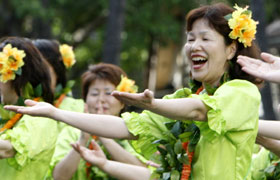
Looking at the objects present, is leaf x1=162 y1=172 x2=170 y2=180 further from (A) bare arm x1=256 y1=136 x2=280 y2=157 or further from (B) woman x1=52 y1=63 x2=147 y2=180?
(B) woman x1=52 y1=63 x2=147 y2=180

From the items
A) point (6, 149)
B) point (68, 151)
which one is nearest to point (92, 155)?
point (68, 151)

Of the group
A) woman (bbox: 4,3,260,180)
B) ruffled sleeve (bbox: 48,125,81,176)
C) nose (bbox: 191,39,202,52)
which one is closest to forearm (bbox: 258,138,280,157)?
woman (bbox: 4,3,260,180)

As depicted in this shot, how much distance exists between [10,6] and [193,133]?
11.5m

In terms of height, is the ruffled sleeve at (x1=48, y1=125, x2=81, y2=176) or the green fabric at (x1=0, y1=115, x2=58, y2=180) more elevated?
the green fabric at (x1=0, y1=115, x2=58, y2=180)

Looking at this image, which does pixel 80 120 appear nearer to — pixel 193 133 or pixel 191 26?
pixel 193 133

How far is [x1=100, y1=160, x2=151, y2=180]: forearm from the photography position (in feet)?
12.2

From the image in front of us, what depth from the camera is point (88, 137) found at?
13.1ft

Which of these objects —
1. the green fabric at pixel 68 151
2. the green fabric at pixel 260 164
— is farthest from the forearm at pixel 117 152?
the green fabric at pixel 260 164

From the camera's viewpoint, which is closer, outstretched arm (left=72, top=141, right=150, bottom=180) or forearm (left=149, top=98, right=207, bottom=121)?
forearm (left=149, top=98, right=207, bottom=121)

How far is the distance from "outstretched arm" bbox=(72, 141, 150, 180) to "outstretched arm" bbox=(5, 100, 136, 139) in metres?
0.84

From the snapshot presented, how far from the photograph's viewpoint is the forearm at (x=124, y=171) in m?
3.73

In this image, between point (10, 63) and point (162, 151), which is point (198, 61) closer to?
point (162, 151)

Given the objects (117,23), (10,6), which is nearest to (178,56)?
(10,6)

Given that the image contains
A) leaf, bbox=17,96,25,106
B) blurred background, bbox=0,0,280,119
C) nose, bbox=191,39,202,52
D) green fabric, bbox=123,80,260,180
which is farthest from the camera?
blurred background, bbox=0,0,280,119
